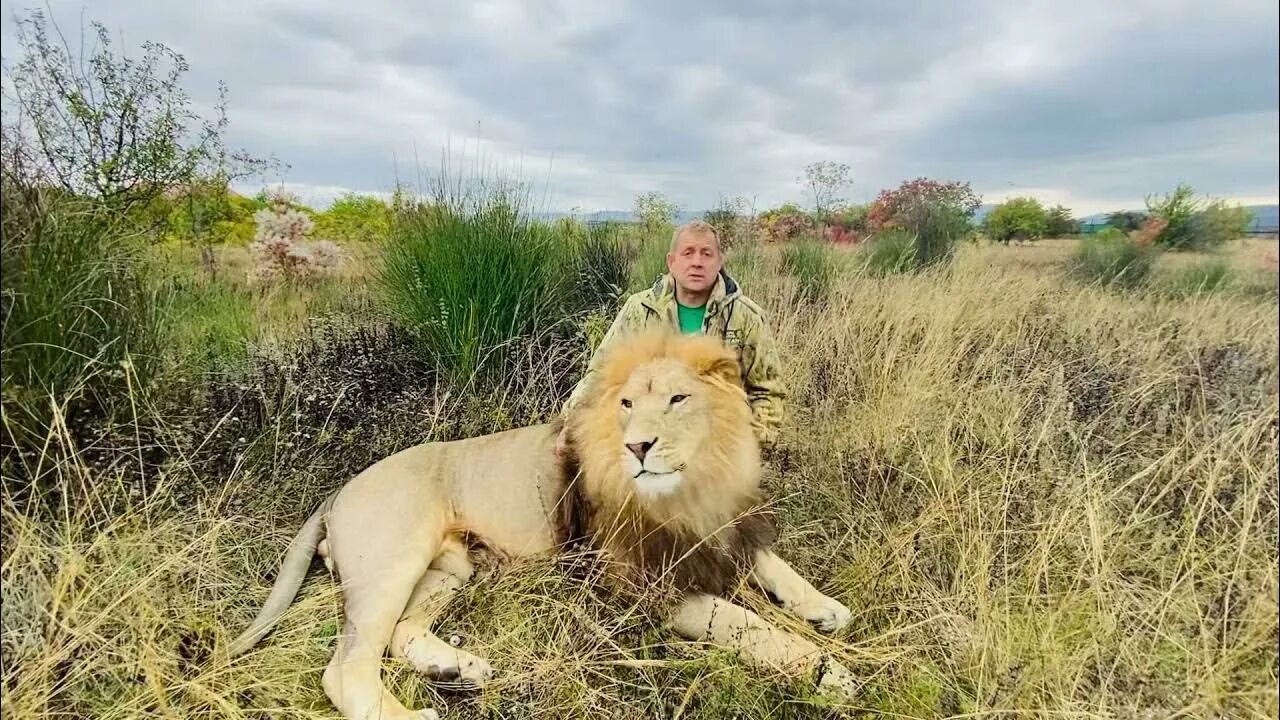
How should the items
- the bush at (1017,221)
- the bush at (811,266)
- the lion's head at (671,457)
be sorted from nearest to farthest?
1. the lion's head at (671,457)
2. the bush at (1017,221)
3. the bush at (811,266)

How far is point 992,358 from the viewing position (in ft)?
13.6

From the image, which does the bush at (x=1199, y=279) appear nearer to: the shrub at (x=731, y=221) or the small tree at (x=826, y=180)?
the small tree at (x=826, y=180)

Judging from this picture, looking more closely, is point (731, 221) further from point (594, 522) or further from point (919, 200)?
point (594, 522)

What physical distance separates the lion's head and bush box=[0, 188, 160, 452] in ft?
5.00

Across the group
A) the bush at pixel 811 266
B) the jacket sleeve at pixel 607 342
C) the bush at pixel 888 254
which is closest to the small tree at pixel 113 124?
the jacket sleeve at pixel 607 342

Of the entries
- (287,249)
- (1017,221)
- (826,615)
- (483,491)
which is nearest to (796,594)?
(826,615)

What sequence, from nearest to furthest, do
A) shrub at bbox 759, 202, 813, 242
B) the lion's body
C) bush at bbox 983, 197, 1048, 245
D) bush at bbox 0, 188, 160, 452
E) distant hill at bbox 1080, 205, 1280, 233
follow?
distant hill at bbox 1080, 205, 1280, 233, bush at bbox 0, 188, 160, 452, the lion's body, bush at bbox 983, 197, 1048, 245, shrub at bbox 759, 202, 813, 242

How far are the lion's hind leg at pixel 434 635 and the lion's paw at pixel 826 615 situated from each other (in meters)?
1.14

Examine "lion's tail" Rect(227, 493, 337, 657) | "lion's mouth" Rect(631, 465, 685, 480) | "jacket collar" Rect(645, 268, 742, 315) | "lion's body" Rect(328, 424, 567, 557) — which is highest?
"jacket collar" Rect(645, 268, 742, 315)

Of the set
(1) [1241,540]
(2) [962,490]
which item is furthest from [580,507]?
(1) [1241,540]

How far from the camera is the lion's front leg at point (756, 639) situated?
2.39m

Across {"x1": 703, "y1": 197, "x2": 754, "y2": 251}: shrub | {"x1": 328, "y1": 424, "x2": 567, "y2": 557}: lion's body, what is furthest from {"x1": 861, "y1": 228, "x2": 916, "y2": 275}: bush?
{"x1": 328, "y1": 424, "x2": 567, "y2": 557}: lion's body

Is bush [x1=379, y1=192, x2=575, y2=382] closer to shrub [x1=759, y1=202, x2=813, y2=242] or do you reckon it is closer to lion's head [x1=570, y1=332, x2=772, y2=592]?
lion's head [x1=570, y1=332, x2=772, y2=592]

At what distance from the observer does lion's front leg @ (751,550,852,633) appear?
2713mm
